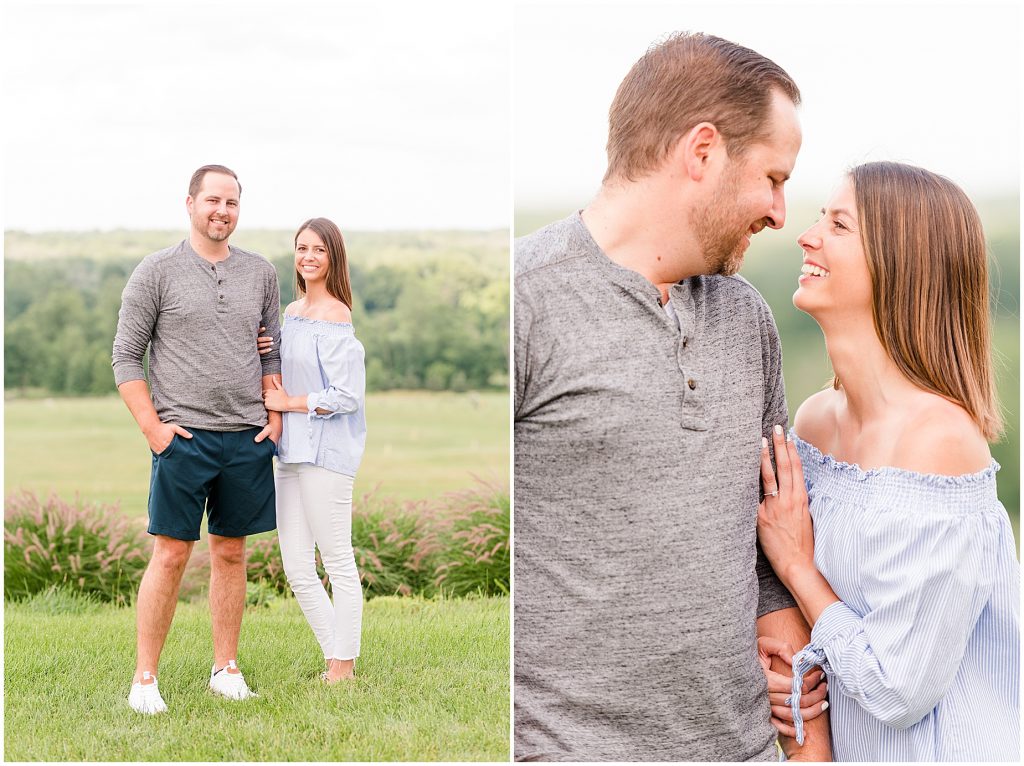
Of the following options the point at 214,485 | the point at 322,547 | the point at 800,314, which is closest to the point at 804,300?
the point at 800,314

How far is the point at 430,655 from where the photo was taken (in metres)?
3.62

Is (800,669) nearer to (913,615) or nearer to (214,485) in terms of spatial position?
(913,615)

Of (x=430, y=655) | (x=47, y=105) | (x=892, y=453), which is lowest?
(x=430, y=655)

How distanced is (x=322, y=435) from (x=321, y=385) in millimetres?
169

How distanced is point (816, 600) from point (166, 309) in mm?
1996

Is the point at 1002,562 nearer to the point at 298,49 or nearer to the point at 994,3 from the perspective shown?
the point at 994,3

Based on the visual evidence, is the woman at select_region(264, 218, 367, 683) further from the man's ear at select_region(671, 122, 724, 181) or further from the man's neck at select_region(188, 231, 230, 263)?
the man's ear at select_region(671, 122, 724, 181)

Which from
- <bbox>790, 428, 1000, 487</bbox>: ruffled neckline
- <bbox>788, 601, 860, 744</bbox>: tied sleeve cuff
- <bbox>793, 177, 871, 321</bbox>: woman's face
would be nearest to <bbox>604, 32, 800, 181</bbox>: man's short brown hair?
<bbox>793, 177, 871, 321</bbox>: woman's face

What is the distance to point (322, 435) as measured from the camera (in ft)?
11.0

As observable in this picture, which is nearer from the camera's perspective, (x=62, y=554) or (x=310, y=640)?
(x=310, y=640)

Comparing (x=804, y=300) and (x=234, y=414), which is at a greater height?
(x=804, y=300)

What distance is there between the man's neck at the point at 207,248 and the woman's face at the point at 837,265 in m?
1.74

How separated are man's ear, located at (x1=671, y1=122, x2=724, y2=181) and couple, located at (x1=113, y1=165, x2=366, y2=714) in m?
1.58

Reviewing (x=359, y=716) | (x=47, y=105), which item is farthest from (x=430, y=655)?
(x=47, y=105)
